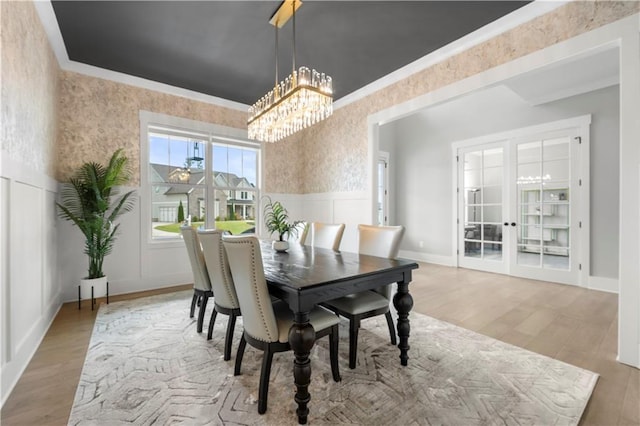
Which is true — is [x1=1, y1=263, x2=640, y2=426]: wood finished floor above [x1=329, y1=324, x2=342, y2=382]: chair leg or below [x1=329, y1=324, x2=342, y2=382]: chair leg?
below

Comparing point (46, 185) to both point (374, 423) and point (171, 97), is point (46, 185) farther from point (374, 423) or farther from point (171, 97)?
point (374, 423)

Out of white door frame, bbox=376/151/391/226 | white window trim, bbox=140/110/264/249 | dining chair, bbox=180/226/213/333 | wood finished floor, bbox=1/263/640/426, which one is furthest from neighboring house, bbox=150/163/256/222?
white door frame, bbox=376/151/391/226

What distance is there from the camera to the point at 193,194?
4.48m

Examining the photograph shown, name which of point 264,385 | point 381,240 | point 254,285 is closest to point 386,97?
point 381,240

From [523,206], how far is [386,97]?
3.06 meters

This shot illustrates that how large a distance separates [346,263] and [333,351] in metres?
0.61

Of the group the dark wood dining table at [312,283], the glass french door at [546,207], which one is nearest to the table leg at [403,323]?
the dark wood dining table at [312,283]

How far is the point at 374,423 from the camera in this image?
1.45 metres

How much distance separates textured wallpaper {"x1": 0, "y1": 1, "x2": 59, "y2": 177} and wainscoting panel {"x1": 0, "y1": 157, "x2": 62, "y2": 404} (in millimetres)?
174

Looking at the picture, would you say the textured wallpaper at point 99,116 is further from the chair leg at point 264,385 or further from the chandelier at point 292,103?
the chair leg at point 264,385

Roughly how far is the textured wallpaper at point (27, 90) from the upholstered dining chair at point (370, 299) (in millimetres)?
2481

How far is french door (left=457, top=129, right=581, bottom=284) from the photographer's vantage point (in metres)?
4.27

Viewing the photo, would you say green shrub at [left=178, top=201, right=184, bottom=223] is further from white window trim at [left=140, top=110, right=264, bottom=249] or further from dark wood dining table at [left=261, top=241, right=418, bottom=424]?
dark wood dining table at [left=261, top=241, right=418, bottom=424]

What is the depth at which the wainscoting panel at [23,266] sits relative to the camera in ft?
5.82
